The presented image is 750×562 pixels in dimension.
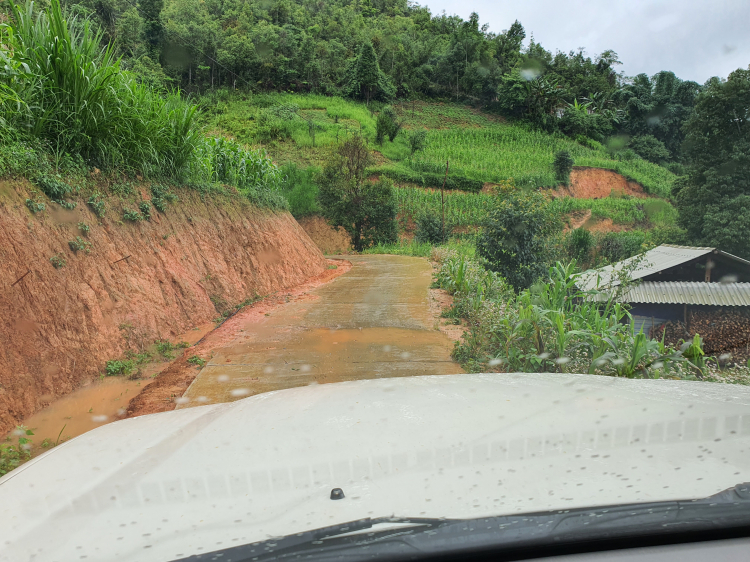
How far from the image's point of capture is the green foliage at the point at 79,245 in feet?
17.0

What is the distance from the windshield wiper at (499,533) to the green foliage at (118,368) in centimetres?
421

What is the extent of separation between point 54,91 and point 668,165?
706 cm

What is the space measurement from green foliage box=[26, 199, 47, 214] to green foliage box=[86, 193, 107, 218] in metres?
0.84

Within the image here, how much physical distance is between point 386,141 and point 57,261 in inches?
1499

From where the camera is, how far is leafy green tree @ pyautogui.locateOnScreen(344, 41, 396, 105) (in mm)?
48406

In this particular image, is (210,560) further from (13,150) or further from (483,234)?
(483,234)

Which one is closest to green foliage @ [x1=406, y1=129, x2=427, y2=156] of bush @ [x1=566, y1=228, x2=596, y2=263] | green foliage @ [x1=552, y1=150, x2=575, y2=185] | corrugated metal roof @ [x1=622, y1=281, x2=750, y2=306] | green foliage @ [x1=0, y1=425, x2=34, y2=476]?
green foliage @ [x1=552, y1=150, x2=575, y2=185]

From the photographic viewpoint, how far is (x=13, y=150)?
4941 millimetres

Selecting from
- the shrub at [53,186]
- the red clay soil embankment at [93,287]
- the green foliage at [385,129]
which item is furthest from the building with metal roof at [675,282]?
the green foliage at [385,129]

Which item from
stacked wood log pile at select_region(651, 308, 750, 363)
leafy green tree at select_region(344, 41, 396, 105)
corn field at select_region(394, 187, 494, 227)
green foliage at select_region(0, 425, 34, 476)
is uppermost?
leafy green tree at select_region(344, 41, 396, 105)

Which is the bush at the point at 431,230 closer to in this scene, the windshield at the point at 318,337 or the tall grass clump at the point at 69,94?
the windshield at the point at 318,337

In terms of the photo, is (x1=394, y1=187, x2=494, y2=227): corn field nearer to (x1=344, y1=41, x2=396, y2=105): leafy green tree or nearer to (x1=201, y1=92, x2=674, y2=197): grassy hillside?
(x1=201, y1=92, x2=674, y2=197): grassy hillside

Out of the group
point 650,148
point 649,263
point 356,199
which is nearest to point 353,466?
point 649,263

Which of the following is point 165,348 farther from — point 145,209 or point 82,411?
point 145,209
